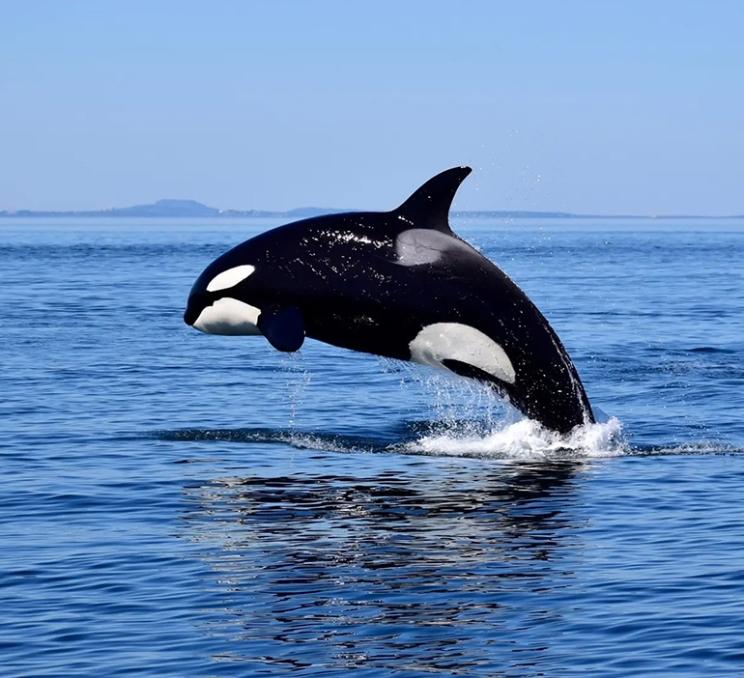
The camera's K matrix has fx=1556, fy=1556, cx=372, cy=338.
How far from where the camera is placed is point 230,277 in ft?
58.1

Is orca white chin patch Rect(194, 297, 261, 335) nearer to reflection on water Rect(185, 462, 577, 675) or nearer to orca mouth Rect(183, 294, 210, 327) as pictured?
orca mouth Rect(183, 294, 210, 327)

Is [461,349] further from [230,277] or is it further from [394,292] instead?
[230,277]

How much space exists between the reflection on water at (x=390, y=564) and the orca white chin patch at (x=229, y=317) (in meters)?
1.76

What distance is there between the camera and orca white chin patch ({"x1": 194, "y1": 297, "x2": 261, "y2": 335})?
17.8m

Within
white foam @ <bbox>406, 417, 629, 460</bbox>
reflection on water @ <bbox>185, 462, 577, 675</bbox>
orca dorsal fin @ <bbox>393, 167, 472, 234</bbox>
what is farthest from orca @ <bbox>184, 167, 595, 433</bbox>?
reflection on water @ <bbox>185, 462, 577, 675</bbox>

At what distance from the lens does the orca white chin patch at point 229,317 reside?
17.8m

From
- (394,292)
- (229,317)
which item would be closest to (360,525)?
(394,292)

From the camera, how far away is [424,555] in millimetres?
13961

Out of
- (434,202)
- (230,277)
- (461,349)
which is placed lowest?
(461,349)

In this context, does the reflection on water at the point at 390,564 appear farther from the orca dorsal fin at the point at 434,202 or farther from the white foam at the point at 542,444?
the orca dorsal fin at the point at 434,202

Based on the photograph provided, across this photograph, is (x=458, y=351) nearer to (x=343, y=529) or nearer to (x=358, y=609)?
(x=343, y=529)

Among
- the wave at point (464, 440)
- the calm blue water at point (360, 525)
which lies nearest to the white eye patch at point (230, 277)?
the calm blue water at point (360, 525)

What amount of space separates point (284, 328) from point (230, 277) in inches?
41.6

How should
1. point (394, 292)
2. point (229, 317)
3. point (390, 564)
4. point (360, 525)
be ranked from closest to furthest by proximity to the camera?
point (390, 564) < point (360, 525) < point (394, 292) < point (229, 317)
